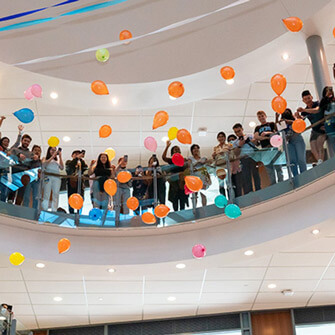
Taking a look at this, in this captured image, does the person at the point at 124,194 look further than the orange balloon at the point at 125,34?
No

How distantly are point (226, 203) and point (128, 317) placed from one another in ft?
16.0

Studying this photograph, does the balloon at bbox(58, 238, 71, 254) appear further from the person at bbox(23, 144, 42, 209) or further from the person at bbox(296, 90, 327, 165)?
the person at bbox(296, 90, 327, 165)

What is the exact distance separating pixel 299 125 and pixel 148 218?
104 inches

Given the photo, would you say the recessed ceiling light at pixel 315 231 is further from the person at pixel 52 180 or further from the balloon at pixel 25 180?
the balloon at pixel 25 180

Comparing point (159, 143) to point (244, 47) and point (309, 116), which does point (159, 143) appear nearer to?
point (244, 47)

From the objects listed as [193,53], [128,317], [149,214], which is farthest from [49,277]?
[193,53]

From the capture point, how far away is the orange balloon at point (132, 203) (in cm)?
829

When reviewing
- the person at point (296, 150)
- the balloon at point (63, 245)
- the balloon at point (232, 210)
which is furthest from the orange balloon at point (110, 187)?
the person at point (296, 150)

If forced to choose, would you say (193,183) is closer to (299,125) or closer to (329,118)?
(299,125)

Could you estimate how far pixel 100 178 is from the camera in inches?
331

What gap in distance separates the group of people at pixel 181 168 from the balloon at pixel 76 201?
17cm

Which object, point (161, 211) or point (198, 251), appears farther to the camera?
point (161, 211)

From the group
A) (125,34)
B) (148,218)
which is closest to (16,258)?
(148,218)

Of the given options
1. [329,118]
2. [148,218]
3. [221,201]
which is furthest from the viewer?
[148,218]
